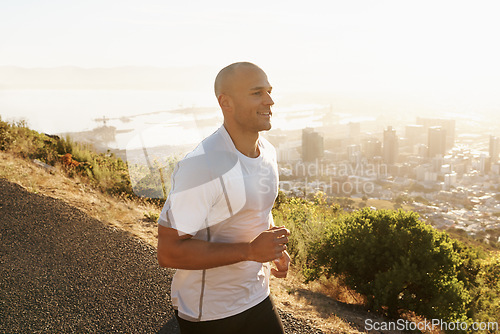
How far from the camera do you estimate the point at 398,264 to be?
4656mm

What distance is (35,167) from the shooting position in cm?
776

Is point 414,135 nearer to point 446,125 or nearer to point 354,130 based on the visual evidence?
point 446,125

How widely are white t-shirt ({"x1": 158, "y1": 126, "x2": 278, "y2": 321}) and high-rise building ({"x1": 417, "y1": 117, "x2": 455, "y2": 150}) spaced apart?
5977cm

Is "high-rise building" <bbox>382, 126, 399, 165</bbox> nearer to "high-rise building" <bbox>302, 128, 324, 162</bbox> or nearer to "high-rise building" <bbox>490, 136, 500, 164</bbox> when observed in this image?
"high-rise building" <bbox>490, 136, 500, 164</bbox>

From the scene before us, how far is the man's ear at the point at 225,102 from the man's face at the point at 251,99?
0.01 m

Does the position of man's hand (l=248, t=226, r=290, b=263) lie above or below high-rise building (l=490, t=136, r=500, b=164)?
above

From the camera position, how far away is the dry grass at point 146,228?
13.4 feet

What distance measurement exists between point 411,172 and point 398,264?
41294mm

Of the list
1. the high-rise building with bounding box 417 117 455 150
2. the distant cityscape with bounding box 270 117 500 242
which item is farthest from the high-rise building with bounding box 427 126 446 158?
the high-rise building with bounding box 417 117 455 150

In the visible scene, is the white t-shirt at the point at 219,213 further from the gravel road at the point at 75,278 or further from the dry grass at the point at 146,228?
the dry grass at the point at 146,228

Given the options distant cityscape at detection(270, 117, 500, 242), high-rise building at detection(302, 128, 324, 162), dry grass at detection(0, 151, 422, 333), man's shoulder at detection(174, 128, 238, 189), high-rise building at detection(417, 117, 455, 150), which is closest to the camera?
man's shoulder at detection(174, 128, 238, 189)

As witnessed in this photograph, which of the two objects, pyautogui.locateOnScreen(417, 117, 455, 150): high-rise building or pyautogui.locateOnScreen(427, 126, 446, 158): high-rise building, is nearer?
→ pyautogui.locateOnScreen(427, 126, 446, 158): high-rise building

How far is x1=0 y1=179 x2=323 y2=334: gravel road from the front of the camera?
136 inches

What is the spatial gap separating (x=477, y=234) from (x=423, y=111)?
5753 centimetres
